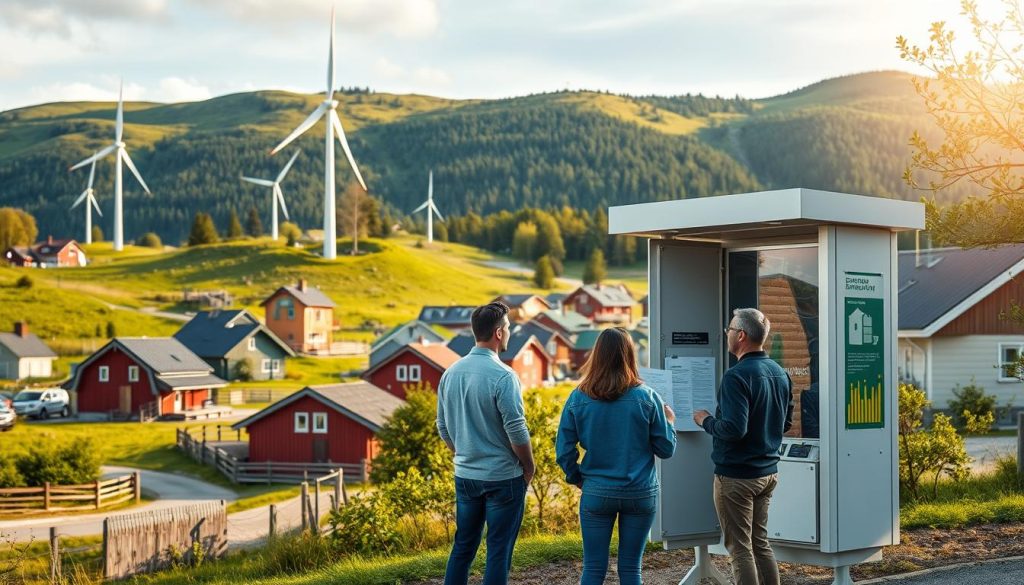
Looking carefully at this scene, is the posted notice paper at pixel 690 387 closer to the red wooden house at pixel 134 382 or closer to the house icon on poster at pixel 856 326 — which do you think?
the house icon on poster at pixel 856 326

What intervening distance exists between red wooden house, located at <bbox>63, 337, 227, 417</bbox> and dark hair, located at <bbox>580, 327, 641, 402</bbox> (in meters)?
62.4

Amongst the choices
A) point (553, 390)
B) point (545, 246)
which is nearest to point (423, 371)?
point (553, 390)

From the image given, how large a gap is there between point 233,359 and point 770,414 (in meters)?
76.8

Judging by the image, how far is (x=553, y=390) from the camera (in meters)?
75.8

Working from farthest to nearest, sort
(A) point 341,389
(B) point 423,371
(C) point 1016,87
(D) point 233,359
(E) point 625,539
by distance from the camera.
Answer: (D) point 233,359
(B) point 423,371
(A) point 341,389
(C) point 1016,87
(E) point 625,539

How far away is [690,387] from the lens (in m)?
9.49

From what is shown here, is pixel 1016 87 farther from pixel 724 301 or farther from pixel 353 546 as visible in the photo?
pixel 353 546

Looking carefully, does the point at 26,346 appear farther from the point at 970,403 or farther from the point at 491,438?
the point at 491,438

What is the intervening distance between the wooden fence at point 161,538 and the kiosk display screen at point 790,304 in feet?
54.1

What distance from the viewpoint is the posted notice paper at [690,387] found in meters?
9.33

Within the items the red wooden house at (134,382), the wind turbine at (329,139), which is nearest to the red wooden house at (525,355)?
the wind turbine at (329,139)

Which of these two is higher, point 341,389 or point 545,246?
point 545,246

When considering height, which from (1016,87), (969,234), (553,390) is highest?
(1016,87)

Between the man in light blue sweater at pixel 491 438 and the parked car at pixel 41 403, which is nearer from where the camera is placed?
the man in light blue sweater at pixel 491 438
